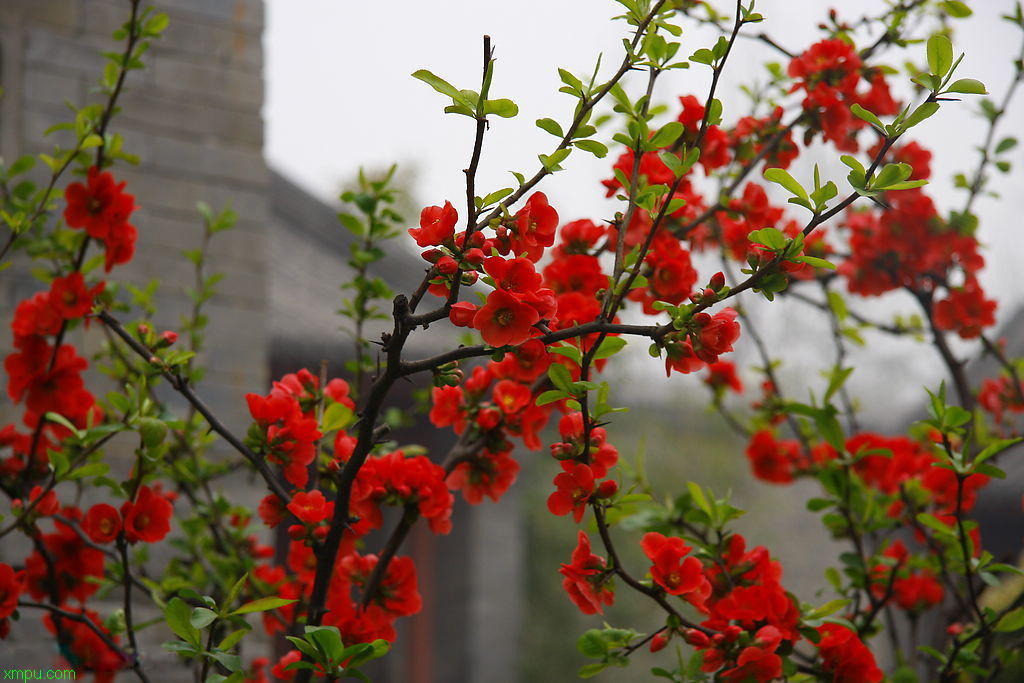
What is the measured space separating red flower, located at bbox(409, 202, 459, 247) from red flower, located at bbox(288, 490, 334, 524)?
32 cm

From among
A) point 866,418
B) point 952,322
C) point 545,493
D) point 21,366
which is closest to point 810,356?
point 866,418

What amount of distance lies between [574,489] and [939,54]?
0.51 m

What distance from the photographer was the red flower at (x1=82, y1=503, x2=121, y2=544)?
40.3 inches

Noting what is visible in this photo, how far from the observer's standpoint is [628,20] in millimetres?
912

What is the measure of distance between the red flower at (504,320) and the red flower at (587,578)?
0.83 ft

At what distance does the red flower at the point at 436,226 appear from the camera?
75 cm

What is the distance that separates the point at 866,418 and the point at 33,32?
27.5ft

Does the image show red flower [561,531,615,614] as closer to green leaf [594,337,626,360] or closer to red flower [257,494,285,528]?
green leaf [594,337,626,360]

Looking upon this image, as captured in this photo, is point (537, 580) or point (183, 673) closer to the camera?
point (183, 673)

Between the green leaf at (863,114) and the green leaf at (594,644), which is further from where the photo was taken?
the green leaf at (594,644)

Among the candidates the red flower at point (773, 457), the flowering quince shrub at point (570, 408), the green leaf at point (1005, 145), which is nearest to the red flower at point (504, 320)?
the flowering quince shrub at point (570, 408)

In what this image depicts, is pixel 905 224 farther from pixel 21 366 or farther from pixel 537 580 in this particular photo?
pixel 537 580

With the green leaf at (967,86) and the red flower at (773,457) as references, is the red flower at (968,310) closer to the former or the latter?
the red flower at (773,457)

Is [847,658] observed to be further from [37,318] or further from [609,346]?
[37,318]
